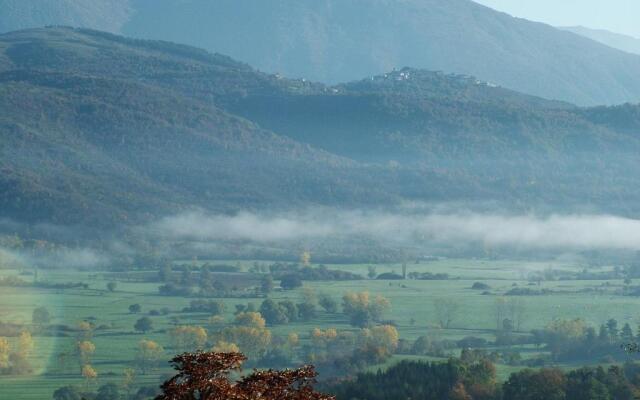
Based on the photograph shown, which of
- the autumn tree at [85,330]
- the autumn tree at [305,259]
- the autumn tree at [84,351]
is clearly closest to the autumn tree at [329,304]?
the autumn tree at [85,330]

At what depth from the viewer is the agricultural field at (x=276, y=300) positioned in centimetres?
6069

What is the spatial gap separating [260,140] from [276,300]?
6739 centimetres

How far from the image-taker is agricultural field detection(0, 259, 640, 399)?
60688 millimetres

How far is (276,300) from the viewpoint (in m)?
86.8

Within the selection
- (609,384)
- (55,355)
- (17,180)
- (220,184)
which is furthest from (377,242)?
(609,384)

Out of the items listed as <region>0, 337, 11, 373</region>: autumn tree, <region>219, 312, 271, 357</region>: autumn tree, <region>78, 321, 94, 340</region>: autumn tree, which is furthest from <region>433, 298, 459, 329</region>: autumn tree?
<region>0, 337, 11, 373</region>: autumn tree

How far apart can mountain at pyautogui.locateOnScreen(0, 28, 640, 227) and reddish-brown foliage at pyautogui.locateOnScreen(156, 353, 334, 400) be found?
97.3 metres

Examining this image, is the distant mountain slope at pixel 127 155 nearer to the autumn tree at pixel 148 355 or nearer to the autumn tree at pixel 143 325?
the autumn tree at pixel 143 325

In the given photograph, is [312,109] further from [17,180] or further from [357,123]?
[17,180]

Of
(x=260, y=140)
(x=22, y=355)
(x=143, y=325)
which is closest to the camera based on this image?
(x=22, y=355)

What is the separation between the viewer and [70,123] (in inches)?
5586

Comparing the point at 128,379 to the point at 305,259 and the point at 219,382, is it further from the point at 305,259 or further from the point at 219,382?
the point at 305,259

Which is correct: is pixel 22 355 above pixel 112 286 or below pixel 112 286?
below

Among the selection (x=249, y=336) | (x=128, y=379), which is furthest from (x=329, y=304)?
(x=128, y=379)
